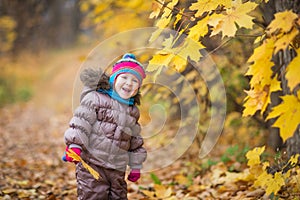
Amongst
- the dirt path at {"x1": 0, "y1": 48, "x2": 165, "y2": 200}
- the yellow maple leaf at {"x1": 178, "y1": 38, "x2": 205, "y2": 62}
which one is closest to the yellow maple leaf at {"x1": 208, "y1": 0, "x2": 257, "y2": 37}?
the yellow maple leaf at {"x1": 178, "y1": 38, "x2": 205, "y2": 62}

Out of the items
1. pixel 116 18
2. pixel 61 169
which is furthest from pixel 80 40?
pixel 61 169

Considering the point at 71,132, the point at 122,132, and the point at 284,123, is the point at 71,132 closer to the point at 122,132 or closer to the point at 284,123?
the point at 122,132

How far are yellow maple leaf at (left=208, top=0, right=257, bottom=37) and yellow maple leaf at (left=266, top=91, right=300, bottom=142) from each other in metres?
0.49

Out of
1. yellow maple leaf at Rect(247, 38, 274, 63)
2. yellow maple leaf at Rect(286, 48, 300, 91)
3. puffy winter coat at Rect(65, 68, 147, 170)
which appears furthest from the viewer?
puffy winter coat at Rect(65, 68, 147, 170)

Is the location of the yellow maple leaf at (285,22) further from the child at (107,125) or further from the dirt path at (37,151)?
the dirt path at (37,151)

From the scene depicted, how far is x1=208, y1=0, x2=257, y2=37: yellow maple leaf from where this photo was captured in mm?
1862

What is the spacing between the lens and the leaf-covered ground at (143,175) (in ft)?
9.96

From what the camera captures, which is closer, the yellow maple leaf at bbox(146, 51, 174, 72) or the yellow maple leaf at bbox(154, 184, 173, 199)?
the yellow maple leaf at bbox(146, 51, 174, 72)

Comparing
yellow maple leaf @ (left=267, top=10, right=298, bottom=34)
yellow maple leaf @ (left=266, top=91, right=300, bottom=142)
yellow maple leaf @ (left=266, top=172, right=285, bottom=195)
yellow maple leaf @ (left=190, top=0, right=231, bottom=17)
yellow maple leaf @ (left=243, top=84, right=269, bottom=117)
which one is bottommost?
yellow maple leaf @ (left=266, top=172, right=285, bottom=195)

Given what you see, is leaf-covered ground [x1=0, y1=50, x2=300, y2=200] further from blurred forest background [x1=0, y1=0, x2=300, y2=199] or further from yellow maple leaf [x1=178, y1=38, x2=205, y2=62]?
yellow maple leaf [x1=178, y1=38, x2=205, y2=62]

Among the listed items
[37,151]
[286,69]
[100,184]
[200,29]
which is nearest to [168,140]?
[37,151]

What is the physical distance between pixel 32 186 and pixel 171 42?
2.15 meters

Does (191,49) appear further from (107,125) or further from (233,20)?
(107,125)

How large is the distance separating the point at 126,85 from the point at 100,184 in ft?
2.47
